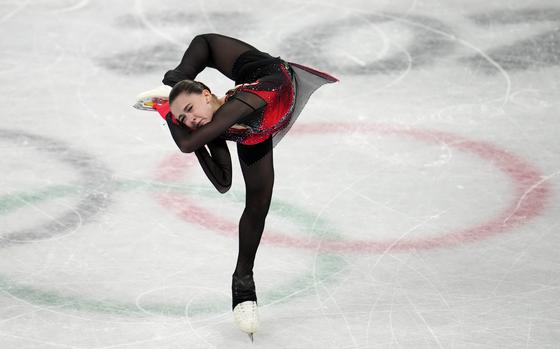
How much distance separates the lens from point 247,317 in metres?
4.73

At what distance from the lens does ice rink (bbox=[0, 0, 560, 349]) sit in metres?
4.96

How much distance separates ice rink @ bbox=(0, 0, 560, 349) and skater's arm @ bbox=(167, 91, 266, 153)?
1.01 metres

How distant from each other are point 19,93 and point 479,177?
3426mm

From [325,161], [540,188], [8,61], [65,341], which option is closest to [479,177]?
[540,188]

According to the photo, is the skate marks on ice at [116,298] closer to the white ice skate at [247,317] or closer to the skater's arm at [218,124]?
the white ice skate at [247,317]

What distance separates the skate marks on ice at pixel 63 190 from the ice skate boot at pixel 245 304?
4.39ft

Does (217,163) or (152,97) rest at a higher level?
(152,97)

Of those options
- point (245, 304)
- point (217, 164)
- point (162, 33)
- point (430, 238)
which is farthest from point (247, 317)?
point (162, 33)

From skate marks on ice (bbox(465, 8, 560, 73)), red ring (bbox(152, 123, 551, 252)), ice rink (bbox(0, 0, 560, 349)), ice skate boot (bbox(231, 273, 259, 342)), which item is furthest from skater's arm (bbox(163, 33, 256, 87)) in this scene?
skate marks on ice (bbox(465, 8, 560, 73))

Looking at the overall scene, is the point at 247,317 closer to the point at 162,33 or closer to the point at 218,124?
the point at 218,124

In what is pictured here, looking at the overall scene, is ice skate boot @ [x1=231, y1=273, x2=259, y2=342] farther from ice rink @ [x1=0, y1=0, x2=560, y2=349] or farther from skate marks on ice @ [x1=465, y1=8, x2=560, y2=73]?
skate marks on ice @ [x1=465, y1=8, x2=560, y2=73]

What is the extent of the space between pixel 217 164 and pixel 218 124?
0.33 m

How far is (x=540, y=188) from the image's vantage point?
639 centimetres

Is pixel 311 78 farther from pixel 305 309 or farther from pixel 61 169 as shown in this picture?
pixel 61 169
